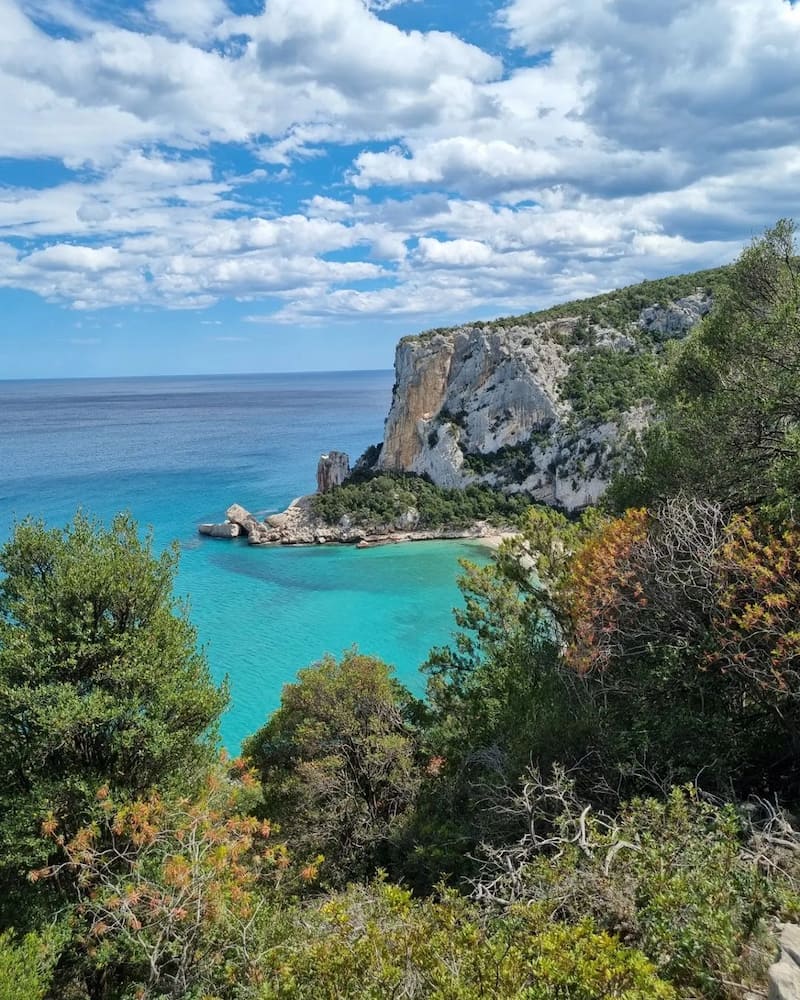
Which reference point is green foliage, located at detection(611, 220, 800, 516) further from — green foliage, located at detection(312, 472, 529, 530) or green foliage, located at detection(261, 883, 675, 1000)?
green foliage, located at detection(312, 472, 529, 530)

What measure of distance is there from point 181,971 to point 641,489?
9970 mm

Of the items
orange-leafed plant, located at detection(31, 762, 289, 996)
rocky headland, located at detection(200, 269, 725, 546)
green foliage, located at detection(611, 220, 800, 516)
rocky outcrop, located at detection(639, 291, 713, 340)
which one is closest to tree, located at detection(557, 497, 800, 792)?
green foliage, located at detection(611, 220, 800, 516)

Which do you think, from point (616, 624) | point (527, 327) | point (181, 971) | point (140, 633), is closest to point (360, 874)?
point (181, 971)

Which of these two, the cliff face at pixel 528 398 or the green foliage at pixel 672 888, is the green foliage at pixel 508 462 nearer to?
the cliff face at pixel 528 398

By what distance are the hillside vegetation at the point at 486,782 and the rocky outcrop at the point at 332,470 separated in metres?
45.7

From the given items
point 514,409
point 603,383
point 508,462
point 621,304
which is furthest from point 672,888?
point 621,304

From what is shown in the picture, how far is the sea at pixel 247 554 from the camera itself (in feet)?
93.7

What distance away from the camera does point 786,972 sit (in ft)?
12.0

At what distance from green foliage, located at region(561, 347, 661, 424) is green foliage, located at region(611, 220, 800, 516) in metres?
37.9

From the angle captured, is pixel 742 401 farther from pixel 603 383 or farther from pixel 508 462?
pixel 508 462

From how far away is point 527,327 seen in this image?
2227 inches

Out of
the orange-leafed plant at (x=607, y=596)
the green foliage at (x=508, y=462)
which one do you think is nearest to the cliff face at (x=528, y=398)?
the green foliage at (x=508, y=462)

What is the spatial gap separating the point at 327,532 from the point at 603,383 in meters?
24.7

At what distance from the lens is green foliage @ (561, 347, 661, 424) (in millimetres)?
48969
